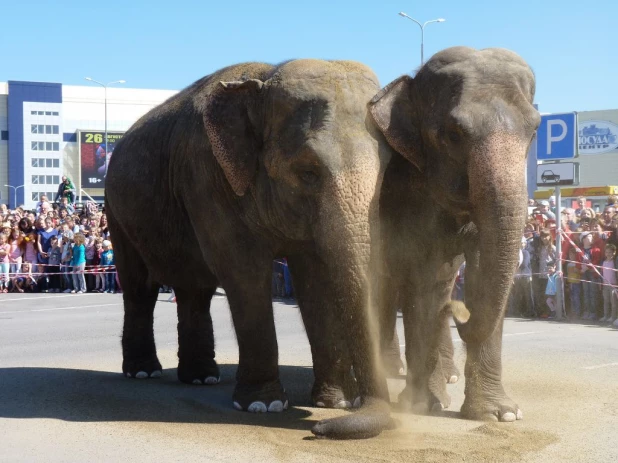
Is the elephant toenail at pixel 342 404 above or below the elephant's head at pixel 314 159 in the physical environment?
below

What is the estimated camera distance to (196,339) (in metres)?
9.86

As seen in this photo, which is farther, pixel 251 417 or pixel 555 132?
pixel 555 132

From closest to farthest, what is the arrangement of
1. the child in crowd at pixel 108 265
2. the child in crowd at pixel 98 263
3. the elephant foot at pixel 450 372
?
the elephant foot at pixel 450 372 → the child in crowd at pixel 108 265 → the child in crowd at pixel 98 263

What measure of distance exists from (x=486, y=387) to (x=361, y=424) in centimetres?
143

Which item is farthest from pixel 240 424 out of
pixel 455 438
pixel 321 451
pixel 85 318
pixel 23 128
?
pixel 23 128

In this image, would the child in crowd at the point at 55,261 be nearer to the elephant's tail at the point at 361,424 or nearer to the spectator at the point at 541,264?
the spectator at the point at 541,264

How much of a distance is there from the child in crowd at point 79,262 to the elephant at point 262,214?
16.5 metres

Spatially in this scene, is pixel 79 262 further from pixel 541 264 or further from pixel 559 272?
pixel 559 272

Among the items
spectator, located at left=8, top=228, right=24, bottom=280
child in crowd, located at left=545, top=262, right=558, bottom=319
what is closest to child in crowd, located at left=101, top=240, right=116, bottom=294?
spectator, located at left=8, top=228, right=24, bottom=280

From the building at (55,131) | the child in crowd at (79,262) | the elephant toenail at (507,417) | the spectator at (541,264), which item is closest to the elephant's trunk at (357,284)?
the elephant toenail at (507,417)

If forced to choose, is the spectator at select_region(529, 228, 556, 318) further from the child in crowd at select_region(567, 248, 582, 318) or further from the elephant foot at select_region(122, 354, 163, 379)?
the elephant foot at select_region(122, 354, 163, 379)

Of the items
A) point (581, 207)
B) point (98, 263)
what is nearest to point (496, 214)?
point (581, 207)

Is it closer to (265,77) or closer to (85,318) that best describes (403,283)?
(265,77)

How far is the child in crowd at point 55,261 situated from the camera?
27753mm
